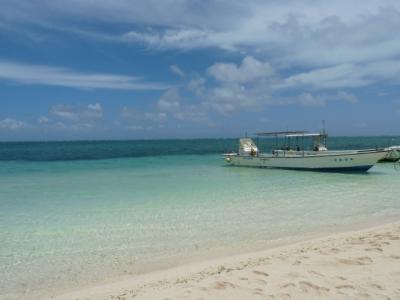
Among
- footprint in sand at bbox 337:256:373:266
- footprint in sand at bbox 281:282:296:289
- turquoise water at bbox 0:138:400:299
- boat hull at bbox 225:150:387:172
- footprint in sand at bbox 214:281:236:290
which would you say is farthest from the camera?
boat hull at bbox 225:150:387:172

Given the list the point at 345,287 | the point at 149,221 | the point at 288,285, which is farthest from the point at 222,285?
the point at 149,221

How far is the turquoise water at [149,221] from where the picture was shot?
23.8 ft

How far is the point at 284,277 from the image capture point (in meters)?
5.70

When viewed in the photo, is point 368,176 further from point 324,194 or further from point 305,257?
point 305,257

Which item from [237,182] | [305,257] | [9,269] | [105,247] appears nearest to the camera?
[305,257]

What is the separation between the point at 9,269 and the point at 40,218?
4480 mm

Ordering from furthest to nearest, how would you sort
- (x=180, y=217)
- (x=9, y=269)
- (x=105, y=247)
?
(x=180, y=217)
(x=105, y=247)
(x=9, y=269)

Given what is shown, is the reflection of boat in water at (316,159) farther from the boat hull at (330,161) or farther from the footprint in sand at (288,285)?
the footprint in sand at (288,285)

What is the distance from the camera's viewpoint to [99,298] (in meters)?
5.53

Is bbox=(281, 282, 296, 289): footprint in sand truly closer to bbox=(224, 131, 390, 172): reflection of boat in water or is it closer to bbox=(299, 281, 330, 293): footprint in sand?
bbox=(299, 281, 330, 293): footprint in sand

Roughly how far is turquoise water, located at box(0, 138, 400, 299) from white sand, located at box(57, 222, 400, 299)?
0.76m

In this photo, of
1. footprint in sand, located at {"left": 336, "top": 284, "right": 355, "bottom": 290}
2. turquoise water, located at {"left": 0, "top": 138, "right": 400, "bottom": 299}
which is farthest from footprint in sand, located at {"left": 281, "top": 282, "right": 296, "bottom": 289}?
turquoise water, located at {"left": 0, "top": 138, "right": 400, "bottom": 299}

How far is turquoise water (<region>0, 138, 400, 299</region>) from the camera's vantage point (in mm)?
7262

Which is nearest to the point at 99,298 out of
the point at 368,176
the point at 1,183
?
the point at 1,183
